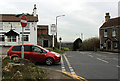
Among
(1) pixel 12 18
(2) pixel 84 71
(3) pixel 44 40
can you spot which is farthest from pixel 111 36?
(2) pixel 84 71

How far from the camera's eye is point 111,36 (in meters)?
37.5

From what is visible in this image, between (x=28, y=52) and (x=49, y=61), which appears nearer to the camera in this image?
(x=49, y=61)

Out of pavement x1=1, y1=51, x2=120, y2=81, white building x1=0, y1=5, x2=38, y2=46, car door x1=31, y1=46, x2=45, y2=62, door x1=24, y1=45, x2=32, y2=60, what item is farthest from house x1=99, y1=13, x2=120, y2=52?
door x1=24, y1=45, x2=32, y2=60

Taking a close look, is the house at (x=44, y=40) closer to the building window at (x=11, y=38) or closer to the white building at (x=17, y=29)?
the white building at (x=17, y=29)

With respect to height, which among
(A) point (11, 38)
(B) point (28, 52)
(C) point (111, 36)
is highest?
(C) point (111, 36)

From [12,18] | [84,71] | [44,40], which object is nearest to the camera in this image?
[84,71]

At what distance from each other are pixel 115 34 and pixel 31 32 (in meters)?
20.5

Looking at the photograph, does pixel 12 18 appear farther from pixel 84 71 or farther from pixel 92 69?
pixel 84 71

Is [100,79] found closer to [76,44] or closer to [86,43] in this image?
[86,43]

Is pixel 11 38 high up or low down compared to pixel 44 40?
up

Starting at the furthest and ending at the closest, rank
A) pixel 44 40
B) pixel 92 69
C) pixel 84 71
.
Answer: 1. pixel 44 40
2. pixel 92 69
3. pixel 84 71

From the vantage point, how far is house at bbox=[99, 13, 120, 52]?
35531 mm

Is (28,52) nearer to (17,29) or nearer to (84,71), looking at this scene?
(84,71)

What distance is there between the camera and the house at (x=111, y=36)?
117 feet
